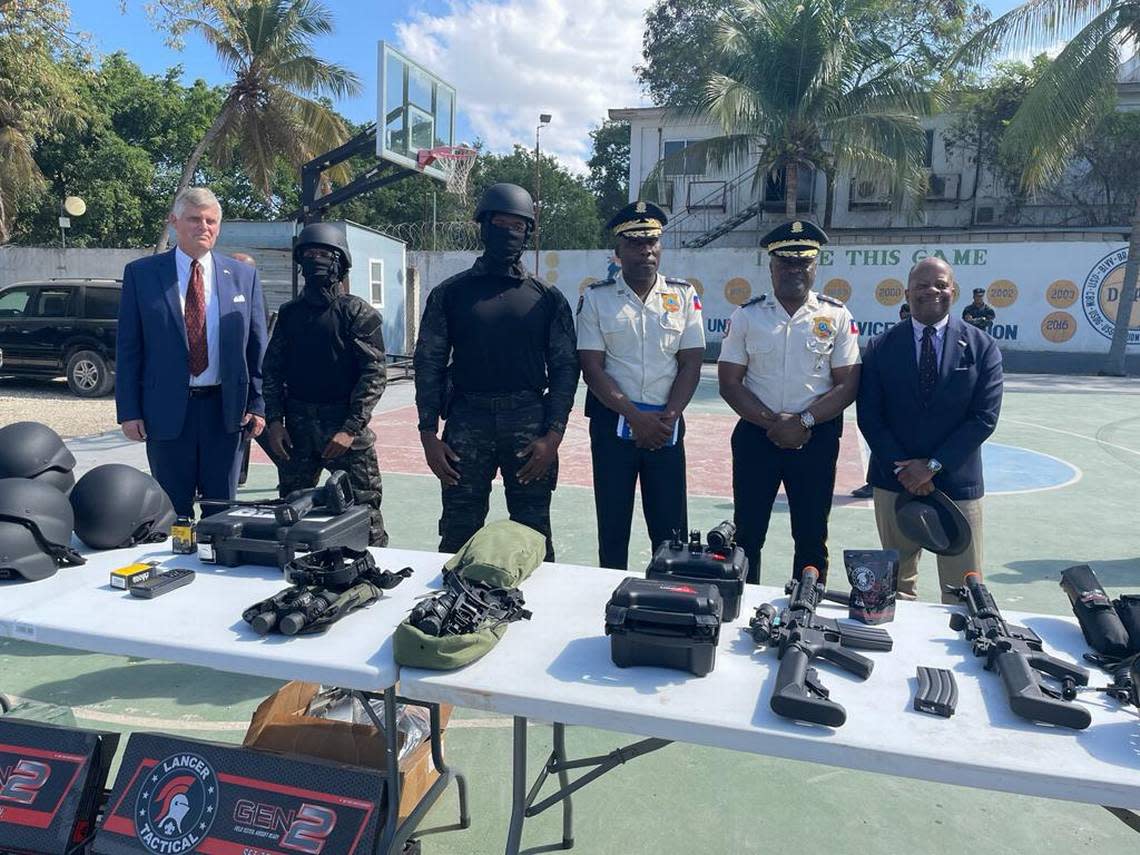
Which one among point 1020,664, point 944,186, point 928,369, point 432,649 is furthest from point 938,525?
point 944,186

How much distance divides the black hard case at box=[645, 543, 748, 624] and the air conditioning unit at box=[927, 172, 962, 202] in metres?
26.6

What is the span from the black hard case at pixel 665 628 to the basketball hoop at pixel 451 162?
42.1ft

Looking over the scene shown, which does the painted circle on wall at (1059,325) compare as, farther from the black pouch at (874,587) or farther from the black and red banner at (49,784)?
the black and red banner at (49,784)

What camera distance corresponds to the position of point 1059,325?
18391 millimetres

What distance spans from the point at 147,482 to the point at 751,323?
245 cm

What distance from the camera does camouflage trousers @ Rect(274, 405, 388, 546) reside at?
12.3 ft

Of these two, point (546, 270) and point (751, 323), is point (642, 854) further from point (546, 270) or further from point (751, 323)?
point (546, 270)

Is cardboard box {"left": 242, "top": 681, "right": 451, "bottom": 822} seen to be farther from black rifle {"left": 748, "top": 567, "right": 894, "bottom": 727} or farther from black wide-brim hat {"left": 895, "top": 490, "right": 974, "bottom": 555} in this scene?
black wide-brim hat {"left": 895, "top": 490, "right": 974, "bottom": 555}

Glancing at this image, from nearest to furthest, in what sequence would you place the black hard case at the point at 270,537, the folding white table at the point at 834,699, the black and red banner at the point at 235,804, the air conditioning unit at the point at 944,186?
the folding white table at the point at 834,699 < the black and red banner at the point at 235,804 < the black hard case at the point at 270,537 < the air conditioning unit at the point at 944,186

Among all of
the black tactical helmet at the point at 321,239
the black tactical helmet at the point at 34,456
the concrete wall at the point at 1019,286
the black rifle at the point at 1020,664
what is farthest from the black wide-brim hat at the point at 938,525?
the concrete wall at the point at 1019,286

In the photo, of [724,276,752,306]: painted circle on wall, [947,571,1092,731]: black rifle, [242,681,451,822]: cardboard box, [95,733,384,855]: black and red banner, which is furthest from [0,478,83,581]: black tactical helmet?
[724,276,752,306]: painted circle on wall

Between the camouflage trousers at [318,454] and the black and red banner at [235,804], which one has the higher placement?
the camouflage trousers at [318,454]

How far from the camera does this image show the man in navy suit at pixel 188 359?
11.7 feet

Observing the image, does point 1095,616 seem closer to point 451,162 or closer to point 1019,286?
point 451,162
